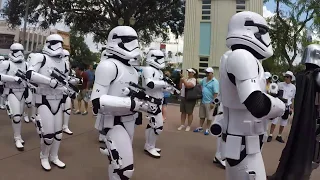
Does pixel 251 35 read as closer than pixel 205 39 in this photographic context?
Yes

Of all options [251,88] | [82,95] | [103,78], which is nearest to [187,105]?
[82,95]

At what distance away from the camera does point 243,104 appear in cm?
238

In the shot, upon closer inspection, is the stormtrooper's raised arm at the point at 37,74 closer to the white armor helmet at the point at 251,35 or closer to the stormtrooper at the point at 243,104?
the stormtrooper at the point at 243,104

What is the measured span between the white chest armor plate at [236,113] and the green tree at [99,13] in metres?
17.2

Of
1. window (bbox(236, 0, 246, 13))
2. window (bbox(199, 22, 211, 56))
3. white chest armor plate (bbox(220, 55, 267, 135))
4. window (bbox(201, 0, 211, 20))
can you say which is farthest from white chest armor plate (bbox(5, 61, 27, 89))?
window (bbox(236, 0, 246, 13))

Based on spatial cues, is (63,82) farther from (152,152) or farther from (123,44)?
(152,152)

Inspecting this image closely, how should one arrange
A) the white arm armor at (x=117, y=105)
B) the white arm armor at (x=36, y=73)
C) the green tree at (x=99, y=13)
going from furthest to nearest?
the green tree at (x=99, y=13)
the white arm armor at (x=36, y=73)
the white arm armor at (x=117, y=105)

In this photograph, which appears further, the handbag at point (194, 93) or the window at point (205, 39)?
the window at point (205, 39)

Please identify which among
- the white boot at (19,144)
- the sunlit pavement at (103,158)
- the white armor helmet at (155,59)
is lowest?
the sunlit pavement at (103,158)

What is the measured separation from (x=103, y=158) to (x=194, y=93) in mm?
3329

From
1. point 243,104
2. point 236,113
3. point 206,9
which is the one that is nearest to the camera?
point 243,104

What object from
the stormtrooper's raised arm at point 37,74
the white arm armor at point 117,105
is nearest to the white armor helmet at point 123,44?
the white arm armor at point 117,105

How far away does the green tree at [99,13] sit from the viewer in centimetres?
1983

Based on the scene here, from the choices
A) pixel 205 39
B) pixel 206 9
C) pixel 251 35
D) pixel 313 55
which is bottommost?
pixel 251 35
